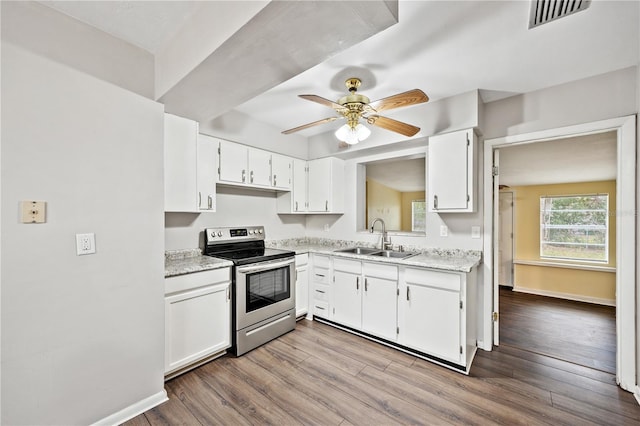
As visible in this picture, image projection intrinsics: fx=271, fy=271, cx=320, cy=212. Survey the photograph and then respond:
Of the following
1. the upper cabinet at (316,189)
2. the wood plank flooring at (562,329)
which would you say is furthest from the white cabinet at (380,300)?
A: the wood plank flooring at (562,329)

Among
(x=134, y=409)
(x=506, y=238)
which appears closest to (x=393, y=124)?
(x=134, y=409)

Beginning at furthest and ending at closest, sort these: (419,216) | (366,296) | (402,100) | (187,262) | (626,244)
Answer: (419,216) < (366,296) < (187,262) < (626,244) < (402,100)

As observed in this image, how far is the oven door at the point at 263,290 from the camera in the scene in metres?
2.52

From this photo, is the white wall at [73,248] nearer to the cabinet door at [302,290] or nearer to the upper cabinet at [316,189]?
the cabinet door at [302,290]

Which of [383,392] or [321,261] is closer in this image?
[383,392]

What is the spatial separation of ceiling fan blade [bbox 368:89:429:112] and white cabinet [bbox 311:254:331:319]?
5.96 feet

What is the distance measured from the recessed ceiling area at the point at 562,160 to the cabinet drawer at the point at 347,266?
2093 millimetres

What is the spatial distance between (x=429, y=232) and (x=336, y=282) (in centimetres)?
120

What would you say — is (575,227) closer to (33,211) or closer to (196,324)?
(196,324)

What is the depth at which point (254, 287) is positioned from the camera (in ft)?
8.72

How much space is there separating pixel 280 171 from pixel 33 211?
7.67 feet

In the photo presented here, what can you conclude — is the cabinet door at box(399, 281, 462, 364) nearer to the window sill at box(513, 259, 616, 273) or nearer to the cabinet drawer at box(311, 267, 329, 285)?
the cabinet drawer at box(311, 267, 329, 285)

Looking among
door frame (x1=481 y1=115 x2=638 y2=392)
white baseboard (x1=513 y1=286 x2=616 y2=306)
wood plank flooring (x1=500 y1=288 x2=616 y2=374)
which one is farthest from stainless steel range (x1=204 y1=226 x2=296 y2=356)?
A: white baseboard (x1=513 y1=286 x2=616 y2=306)

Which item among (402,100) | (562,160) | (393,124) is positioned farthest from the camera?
(562,160)
